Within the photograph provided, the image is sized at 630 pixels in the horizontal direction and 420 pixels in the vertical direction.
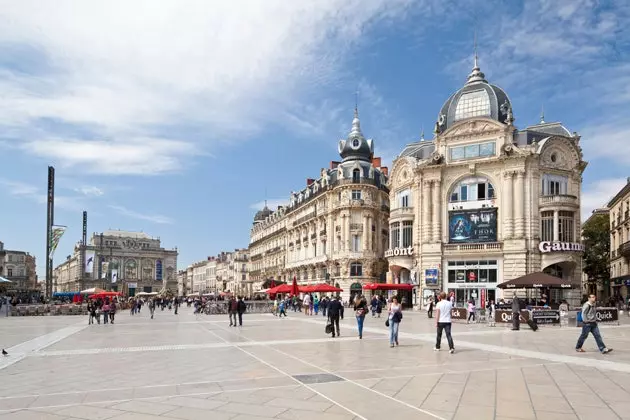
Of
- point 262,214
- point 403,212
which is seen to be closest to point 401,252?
point 403,212

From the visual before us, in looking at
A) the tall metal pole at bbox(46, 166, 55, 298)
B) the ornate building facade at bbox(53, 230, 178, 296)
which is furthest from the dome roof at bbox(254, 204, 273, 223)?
the tall metal pole at bbox(46, 166, 55, 298)

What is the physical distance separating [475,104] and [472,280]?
16.6 m

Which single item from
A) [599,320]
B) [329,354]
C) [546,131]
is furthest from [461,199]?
[329,354]

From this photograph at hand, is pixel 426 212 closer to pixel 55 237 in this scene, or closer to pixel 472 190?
pixel 472 190

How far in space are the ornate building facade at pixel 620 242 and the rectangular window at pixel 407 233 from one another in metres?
19.4

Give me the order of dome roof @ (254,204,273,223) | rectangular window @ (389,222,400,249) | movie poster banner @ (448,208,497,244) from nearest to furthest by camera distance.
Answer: movie poster banner @ (448,208,497,244) < rectangular window @ (389,222,400,249) < dome roof @ (254,204,273,223)

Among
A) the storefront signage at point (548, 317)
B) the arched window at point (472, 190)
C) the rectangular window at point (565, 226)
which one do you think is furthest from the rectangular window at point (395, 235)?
the storefront signage at point (548, 317)

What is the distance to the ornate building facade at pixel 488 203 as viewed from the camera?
160 feet

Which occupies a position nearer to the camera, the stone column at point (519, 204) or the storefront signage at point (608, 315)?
the storefront signage at point (608, 315)

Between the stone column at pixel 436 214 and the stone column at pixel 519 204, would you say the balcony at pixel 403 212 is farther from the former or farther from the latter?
the stone column at pixel 519 204

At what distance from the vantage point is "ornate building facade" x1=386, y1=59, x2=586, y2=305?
4872 cm

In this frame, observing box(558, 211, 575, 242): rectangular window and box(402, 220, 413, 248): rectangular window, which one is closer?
box(558, 211, 575, 242): rectangular window

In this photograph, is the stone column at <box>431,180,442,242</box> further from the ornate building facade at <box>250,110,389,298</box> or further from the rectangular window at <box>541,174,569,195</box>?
the ornate building facade at <box>250,110,389,298</box>

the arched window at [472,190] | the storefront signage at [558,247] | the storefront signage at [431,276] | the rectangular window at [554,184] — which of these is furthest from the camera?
the storefront signage at [431,276]
